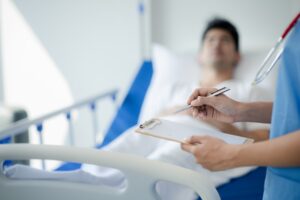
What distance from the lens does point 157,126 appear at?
101 cm

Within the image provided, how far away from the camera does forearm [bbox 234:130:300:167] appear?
74 centimetres

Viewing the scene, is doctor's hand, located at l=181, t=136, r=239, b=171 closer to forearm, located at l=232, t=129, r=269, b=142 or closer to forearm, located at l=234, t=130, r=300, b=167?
forearm, located at l=234, t=130, r=300, b=167

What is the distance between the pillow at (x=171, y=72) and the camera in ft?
6.09

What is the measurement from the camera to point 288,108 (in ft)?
2.69

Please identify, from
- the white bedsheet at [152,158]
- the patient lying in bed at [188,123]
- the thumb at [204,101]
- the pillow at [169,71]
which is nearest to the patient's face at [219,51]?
the patient lying in bed at [188,123]

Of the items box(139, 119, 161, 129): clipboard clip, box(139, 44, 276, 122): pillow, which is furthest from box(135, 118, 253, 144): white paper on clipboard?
box(139, 44, 276, 122): pillow

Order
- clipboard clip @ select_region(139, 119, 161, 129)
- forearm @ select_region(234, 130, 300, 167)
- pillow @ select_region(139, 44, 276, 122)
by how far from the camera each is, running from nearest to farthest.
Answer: forearm @ select_region(234, 130, 300, 167)
clipboard clip @ select_region(139, 119, 161, 129)
pillow @ select_region(139, 44, 276, 122)

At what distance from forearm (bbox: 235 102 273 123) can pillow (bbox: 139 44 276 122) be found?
0.76 m

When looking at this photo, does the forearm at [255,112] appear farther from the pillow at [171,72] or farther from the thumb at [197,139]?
the pillow at [171,72]

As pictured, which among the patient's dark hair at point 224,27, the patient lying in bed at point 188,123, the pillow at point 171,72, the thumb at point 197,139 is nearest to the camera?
the thumb at point 197,139

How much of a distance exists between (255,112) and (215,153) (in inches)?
9.8

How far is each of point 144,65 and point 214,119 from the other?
4.34 feet

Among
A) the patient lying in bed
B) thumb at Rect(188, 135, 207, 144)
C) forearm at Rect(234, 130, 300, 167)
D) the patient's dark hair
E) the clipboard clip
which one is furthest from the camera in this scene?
the patient's dark hair

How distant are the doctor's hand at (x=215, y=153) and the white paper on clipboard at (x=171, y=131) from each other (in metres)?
0.08
